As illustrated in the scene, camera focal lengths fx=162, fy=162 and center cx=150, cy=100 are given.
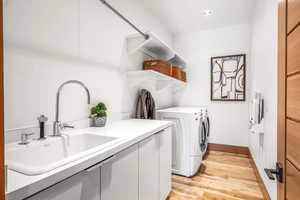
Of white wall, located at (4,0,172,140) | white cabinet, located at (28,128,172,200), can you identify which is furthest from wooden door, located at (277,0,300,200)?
white wall, located at (4,0,172,140)

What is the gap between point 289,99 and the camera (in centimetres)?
66

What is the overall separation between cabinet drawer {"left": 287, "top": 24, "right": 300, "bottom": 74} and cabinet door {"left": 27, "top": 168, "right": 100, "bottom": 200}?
980 mm

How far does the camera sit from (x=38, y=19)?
3.66 ft

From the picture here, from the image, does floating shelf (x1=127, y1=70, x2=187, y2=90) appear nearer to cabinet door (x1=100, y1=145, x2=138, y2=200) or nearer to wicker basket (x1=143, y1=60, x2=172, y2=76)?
wicker basket (x1=143, y1=60, x2=172, y2=76)

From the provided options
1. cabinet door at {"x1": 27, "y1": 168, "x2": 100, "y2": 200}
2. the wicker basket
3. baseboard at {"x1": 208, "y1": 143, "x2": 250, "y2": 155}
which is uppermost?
the wicker basket

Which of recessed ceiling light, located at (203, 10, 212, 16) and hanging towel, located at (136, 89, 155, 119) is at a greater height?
recessed ceiling light, located at (203, 10, 212, 16)

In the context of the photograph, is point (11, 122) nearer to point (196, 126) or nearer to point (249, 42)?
point (196, 126)

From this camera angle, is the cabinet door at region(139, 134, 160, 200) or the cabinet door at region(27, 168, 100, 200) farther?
the cabinet door at region(139, 134, 160, 200)

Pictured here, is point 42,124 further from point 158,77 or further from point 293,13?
point 158,77

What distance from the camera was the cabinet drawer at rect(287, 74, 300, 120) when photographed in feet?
1.94

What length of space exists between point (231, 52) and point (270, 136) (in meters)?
2.26

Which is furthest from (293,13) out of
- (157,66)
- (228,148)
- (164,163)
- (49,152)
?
(228,148)

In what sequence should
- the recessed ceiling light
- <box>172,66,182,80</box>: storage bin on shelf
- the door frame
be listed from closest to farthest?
the door frame, the recessed ceiling light, <box>172,66,182,80</box>: storage bin on shelf

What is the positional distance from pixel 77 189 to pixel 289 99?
0.98 m
